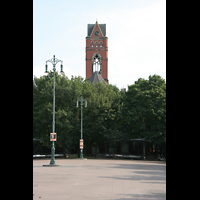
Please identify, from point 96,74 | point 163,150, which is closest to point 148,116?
point 163,150

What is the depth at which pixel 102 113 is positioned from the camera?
183 ft

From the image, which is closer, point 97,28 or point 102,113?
point 102,113

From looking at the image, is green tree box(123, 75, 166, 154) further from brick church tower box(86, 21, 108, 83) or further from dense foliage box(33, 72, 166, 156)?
brick church tower box(86, 21, 108, 83)

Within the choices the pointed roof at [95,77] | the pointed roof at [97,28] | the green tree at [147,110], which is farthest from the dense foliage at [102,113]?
the pointed roof at [97,28]

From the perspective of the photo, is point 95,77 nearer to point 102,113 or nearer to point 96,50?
point 96,50

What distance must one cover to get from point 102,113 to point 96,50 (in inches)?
1737

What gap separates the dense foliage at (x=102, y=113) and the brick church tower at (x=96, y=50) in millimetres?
34336

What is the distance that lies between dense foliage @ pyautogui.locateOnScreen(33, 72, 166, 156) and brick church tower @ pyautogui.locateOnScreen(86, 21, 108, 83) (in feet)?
113

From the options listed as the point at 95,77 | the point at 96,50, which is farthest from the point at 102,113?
the point at 96,50

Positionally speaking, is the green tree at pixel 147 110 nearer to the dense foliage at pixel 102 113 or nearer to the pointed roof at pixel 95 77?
the dense foliage at pixel 102 113

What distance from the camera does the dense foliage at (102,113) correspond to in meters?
52.9
